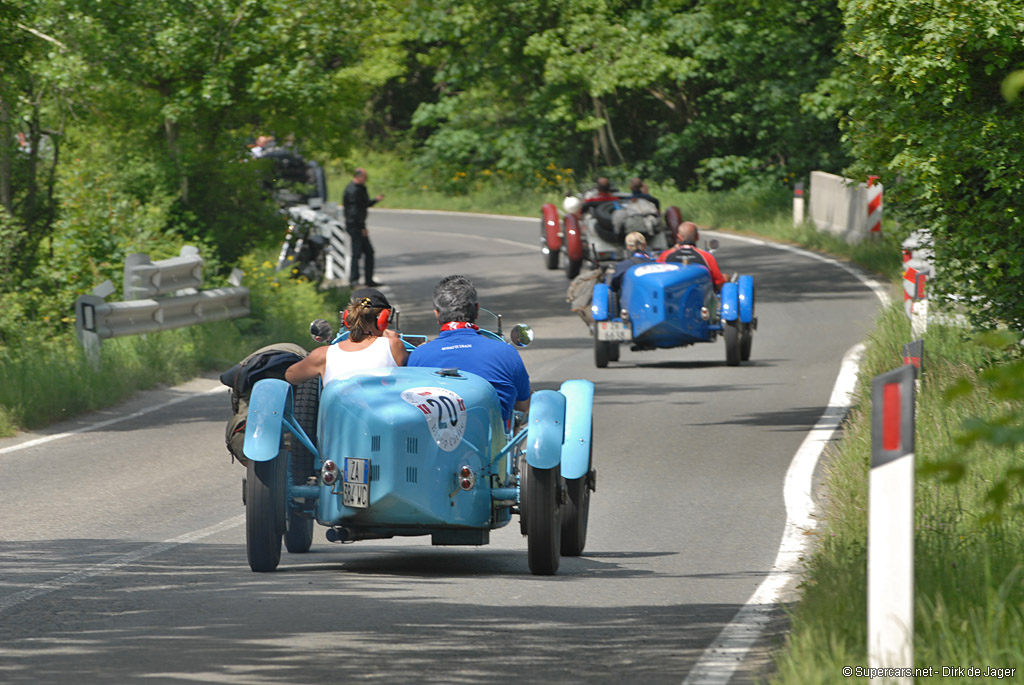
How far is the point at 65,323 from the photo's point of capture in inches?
746

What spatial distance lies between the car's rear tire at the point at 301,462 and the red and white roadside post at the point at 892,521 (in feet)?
12.6

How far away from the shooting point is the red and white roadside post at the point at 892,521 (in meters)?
4.88

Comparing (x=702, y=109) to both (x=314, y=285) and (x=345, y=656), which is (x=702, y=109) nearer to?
(x=314, y=285)

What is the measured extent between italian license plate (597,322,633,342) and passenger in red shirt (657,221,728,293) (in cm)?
101

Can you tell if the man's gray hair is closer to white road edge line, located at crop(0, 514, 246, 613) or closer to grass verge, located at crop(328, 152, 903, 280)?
white road edge line, located at crop(0, 514, 246, 613)

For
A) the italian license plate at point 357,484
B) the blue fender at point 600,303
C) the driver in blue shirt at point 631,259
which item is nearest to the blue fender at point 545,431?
the italian license plate at point 357,484

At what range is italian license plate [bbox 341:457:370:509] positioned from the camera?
7.73 metres

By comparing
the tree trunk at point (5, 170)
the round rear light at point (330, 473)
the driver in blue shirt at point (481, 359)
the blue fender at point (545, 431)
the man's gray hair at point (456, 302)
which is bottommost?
the round rear light at point (330, 473)

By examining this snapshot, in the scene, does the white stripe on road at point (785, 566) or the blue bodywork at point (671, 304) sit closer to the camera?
the white stripe on road at point (785, 566)

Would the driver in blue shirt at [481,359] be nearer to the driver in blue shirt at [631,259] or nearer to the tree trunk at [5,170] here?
the driver in blue shirt at [631,259]

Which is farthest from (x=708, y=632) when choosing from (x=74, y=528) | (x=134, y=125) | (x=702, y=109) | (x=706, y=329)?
(x=702, y=109)

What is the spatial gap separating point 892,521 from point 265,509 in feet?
12.3

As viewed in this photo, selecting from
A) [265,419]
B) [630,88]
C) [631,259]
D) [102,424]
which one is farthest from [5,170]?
[630,88]

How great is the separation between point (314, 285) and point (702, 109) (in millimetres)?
22531
